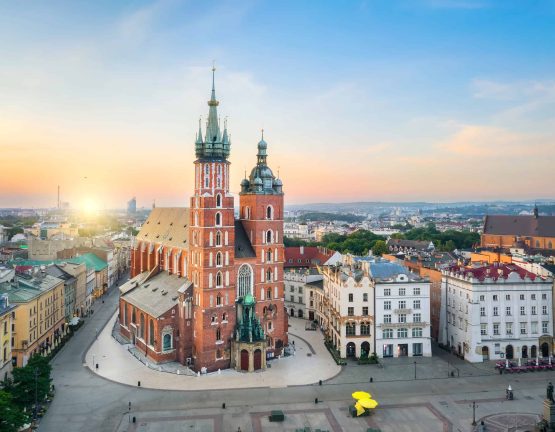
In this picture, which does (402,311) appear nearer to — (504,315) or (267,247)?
(504,315)

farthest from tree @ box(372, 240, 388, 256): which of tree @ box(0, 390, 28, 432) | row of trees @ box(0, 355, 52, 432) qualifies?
tree @ box(0, 390, 28, 432)

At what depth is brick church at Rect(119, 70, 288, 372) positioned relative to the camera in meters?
67.1

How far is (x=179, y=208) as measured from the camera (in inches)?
3548

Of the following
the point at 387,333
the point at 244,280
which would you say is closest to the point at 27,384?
the point at 244,280

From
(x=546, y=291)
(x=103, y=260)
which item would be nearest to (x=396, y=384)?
(x=546, y=291)

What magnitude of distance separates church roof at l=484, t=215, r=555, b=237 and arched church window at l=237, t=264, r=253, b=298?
360ft

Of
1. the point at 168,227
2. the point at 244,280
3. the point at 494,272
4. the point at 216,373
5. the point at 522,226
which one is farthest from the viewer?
the point at 522,226

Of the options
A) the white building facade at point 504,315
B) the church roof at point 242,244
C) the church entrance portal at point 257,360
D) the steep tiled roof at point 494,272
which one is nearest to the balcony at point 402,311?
the white building facade at point 504,315

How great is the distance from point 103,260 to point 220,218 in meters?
71.4

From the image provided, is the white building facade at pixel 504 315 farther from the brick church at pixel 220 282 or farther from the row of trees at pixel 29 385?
the row of trees at pixel 29 385

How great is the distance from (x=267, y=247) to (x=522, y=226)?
11046 cm

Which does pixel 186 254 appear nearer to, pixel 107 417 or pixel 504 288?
pixel 107 417

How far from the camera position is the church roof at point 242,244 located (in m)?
72.4

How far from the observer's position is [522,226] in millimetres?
152125
